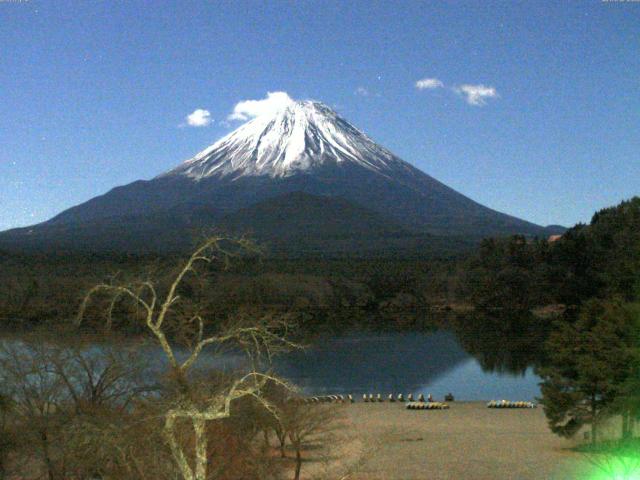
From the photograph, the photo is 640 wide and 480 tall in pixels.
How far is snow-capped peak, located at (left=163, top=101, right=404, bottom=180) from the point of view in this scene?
14762 cm

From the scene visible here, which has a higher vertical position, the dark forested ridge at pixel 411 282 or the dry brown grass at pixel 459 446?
the dark forested ridge at pixel 411 282

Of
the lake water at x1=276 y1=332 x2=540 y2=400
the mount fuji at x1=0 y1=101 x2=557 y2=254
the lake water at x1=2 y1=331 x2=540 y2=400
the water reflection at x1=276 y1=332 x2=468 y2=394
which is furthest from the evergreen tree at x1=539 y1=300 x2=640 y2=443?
the mount fuji at x1=0 y1=101 x2=557 y2=254

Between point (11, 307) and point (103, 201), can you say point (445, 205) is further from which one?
point (11, 307)

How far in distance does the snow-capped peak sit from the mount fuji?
0.20 m

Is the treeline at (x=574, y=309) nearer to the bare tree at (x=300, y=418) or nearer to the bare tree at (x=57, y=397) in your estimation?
the bare tree at (x=300, y=418)

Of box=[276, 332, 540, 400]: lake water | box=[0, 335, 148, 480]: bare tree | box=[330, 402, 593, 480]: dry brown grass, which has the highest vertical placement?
box=[0, 335, 148, 480]: bare tree

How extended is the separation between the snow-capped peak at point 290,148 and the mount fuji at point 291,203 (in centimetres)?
A: 20

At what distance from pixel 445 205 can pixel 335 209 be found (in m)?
26.7

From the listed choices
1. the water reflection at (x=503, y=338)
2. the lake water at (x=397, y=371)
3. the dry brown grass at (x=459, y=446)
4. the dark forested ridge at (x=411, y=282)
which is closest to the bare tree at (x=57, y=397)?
the dry brown grass at (x=459, y=446)

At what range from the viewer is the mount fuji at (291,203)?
103 m

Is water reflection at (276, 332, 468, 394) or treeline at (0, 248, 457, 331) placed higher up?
treeline at (0, 248, 457, 331)

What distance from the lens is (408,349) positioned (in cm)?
3788

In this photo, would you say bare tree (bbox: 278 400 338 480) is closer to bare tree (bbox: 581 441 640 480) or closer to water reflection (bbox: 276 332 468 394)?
bare tree (bbox: 581 441 640 480)

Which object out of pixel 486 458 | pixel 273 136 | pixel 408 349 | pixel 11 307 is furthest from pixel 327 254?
pixel 486 458
